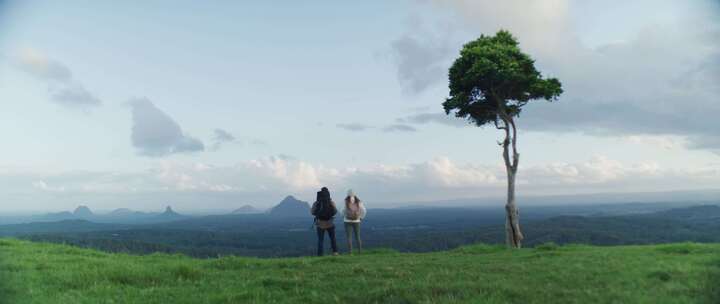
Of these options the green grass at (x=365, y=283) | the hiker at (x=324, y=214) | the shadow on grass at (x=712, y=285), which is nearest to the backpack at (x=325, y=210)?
the hiker at (x=324, y=214)

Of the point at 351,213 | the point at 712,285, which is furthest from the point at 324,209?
the point at 712,285

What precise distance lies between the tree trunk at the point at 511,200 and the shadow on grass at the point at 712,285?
1266cm

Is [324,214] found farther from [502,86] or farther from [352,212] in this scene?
[502,86]

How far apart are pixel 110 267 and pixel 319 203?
11.6 meters

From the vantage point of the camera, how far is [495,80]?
24594 mm

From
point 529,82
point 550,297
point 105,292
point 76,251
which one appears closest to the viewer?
point 550,297

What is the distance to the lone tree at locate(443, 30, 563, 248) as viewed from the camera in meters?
24.1

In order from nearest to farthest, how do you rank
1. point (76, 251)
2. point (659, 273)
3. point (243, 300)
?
1. point (243, 300)
2. point (659, 273)
3. point (76, 251)

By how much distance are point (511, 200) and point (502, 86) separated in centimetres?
621

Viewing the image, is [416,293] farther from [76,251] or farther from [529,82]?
[529,82]

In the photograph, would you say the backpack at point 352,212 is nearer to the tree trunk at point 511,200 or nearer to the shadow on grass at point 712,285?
the tree trunk at point 511,200

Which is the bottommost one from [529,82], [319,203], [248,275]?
[248,275]

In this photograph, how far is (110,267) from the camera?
1228cm

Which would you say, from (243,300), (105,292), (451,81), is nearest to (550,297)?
(243,300)
